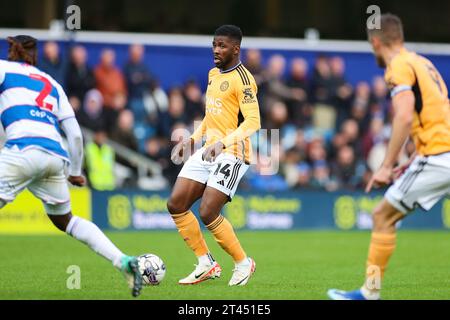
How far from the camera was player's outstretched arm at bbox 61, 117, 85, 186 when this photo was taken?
8562 mm

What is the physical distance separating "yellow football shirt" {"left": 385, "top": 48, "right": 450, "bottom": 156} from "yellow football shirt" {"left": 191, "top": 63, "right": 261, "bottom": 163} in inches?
84.0

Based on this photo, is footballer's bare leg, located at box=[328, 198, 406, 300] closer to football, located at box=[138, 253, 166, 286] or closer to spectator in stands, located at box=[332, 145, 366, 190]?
football, located at box=[138, 253, 166, 286]

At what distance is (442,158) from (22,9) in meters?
17.5

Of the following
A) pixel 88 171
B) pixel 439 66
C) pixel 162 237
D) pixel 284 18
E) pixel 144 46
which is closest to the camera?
pixel 162 237

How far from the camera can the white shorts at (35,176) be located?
8312 millimetres

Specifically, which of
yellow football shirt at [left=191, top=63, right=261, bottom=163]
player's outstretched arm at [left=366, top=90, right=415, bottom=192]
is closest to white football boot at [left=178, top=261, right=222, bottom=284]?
yellow football shirt at [left=191, top=63, right=261, bottom=163]

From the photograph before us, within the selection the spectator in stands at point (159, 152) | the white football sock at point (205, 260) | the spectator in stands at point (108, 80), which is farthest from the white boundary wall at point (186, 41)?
the white football sock at point (205, 260)

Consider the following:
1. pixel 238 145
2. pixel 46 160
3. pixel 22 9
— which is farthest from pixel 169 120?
pixel 46 160

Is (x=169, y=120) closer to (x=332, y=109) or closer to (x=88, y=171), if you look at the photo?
(x=88, y=171)

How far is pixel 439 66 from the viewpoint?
77.0ft

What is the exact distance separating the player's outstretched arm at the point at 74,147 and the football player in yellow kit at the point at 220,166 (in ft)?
5.59

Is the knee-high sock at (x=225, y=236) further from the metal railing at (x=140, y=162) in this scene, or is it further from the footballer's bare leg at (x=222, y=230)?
the metal railing at (x=140, y=162)

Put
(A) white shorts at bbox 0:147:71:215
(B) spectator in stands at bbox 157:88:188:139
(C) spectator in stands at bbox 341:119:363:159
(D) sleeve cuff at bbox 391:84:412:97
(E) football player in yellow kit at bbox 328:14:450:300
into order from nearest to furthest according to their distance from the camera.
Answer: (D) sleeve cuff at bbox 391:84:412:97, (E) football player in yellow kit at bbox 328:14:450:300, (A) white shorts at bbox 0:147:71:215, (B) spectator in stands at bbox 157:88:188:139, (C) spectator in stands at bbox 341:119:363:159
